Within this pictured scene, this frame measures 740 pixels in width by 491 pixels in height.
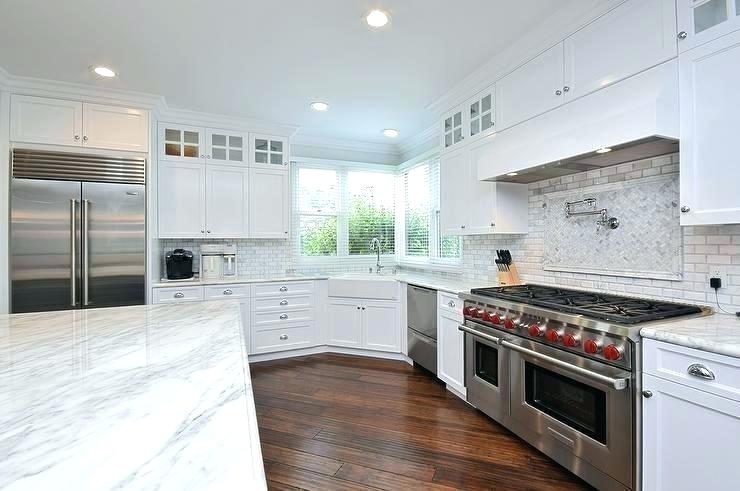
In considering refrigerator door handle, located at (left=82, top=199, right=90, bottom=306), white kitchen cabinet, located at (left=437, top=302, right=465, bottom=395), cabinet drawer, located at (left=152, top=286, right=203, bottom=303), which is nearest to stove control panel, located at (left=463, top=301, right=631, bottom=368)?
white kitchen cabinet, located at (left=437, top=302, right=465, bottom=395)

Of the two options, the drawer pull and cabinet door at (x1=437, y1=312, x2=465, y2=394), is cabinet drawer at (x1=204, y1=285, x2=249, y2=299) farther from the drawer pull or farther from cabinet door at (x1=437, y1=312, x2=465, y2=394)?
the drawer pull

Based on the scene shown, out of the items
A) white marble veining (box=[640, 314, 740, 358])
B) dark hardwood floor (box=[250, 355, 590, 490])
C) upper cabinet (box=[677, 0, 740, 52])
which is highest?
upper cabinet (box=[677, 0, 740, 52])

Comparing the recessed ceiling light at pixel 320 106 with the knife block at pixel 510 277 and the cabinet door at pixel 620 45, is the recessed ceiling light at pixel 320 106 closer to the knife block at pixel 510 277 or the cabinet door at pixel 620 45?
the cabinet door at pixel 620 45

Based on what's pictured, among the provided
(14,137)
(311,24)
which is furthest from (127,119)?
(311,24)

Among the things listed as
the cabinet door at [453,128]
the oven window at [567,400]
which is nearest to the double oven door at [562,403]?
the oven window at [567,400]

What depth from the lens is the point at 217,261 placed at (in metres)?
4.23

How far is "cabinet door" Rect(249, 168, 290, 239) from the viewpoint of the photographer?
4.32 metres

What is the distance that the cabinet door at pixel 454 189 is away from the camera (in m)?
3.34

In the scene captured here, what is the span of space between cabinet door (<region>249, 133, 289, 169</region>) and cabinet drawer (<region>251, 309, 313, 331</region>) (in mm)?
1688

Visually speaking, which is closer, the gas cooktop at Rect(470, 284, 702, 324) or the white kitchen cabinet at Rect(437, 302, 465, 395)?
the gas cooktop at Rect(470, 284, 702, 324)

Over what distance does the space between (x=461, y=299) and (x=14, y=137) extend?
395cm

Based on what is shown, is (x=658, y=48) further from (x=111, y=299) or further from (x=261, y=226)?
(x=111, y=299)

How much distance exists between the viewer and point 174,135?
13.2 feet

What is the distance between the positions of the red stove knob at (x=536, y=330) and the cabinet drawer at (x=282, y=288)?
8.62ft
